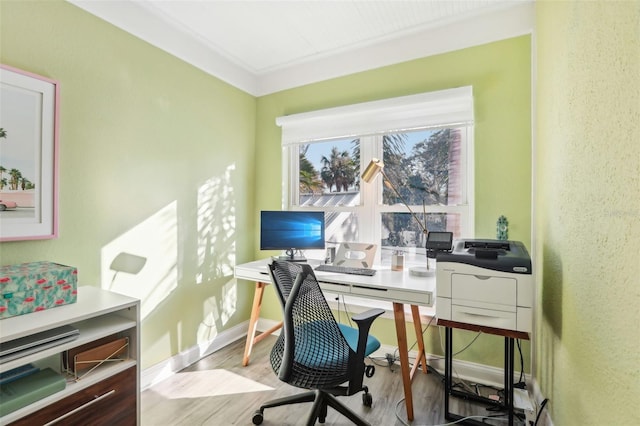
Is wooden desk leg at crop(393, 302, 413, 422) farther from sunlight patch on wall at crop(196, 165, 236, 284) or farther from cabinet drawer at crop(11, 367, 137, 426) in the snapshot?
sunlight patch on wall at crop(196, 165, 236, 284)

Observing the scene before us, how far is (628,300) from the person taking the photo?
822 millimetres

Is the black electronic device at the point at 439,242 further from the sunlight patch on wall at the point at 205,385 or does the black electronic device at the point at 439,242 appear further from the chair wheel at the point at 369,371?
the sunlight patch on wall at the point at 205,385

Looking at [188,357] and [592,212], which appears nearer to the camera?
[592,212]

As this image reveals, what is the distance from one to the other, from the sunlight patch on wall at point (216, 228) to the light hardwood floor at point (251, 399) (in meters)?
0.75

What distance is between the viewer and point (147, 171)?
2.11 meters

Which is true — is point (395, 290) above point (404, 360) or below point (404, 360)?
above

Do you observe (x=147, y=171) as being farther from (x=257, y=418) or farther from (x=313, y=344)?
(x=257, y=418)

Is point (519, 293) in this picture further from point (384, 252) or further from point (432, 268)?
point (384, 252)

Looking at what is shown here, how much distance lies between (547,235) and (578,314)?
0.62 m

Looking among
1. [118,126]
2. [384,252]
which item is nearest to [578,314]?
[384,252]

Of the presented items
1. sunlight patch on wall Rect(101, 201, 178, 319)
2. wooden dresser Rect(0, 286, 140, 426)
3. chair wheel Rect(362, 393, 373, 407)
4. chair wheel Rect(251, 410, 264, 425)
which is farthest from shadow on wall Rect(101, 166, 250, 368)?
chair wheel Rect(362, 393, 373, 407)

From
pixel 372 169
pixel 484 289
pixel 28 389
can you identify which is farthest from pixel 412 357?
pixel 28 389

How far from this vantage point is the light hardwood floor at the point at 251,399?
5.83 feet

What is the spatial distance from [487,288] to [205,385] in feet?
6.34
